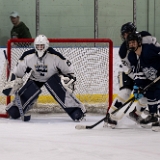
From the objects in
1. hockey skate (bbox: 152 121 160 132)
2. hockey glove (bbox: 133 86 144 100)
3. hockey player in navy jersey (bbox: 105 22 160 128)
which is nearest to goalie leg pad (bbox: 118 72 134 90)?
hockey player in navy jersey (bbox: 105 22 160 128)

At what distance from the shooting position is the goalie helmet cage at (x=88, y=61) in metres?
5.66

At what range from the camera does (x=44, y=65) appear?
5371 millimetres

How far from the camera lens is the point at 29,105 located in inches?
212

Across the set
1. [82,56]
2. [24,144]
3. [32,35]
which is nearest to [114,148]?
[24,144]

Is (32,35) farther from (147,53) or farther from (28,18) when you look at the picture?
(147,53)

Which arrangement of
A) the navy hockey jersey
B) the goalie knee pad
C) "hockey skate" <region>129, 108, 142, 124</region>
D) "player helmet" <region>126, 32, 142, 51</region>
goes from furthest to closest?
the goalie knee pad < "hockey skate" <region>129, 108, 142, 124</region> < the navy hockey jersey < "player helmet" <region>126, 32, 142, 51</region>

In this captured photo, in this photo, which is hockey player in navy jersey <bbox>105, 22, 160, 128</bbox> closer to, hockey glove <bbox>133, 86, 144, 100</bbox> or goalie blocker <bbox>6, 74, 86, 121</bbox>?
hockey glove <bbox>133, 86, 144, 100</bbox>

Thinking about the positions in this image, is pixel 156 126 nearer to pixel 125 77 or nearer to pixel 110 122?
pixel 110 122

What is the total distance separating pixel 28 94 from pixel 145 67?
1.18m

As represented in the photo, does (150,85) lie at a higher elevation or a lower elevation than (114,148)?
higher

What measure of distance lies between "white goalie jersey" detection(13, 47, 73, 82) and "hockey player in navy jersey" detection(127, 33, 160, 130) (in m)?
0.79

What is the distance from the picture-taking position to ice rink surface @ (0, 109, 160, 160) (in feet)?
11.5

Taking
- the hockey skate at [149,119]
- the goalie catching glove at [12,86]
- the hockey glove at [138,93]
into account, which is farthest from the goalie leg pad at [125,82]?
the goalie catching glove at [12,86]

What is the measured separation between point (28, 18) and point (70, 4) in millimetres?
548
